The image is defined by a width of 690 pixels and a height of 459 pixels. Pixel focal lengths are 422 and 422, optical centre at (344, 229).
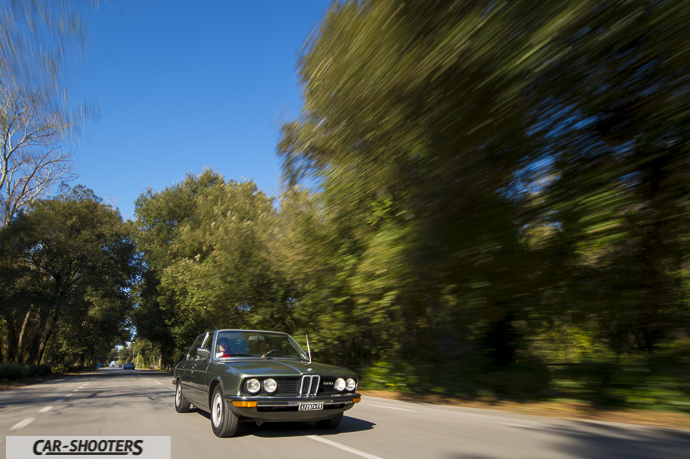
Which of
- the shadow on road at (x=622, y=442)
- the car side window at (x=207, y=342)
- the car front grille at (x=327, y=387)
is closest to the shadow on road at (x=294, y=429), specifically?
the car front grille at (x=327, y=387)

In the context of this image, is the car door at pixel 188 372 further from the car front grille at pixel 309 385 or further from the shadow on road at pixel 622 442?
the shadow on road at pixel 622 442

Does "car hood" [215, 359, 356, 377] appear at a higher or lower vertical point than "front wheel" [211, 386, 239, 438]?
higher

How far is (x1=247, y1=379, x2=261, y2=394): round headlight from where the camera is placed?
5.05 metres

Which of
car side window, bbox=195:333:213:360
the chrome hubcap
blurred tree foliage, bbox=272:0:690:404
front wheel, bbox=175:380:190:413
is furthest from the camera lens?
front wheel, bbox=175:380:190:413

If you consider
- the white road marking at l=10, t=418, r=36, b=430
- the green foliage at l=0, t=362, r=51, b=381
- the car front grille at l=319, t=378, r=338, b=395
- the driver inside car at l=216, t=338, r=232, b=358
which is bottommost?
the green foliage at l=0, t=362, r=51, b=381

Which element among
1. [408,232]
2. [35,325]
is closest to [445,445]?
[408,232]

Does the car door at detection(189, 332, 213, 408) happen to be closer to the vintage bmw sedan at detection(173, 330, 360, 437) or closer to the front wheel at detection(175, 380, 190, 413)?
the vintage bmw sedan at detection(173, 330, 360, 437)

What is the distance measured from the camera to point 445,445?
5043 mm

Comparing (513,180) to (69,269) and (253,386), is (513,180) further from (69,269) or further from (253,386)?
(69,269)

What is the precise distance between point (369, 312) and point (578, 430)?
21.3 feet

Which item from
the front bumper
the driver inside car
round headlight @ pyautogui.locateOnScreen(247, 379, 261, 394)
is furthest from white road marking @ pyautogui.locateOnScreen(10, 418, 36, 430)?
round headlight @ pyautogui.locateOnScreen(247, 379, 261, 394)

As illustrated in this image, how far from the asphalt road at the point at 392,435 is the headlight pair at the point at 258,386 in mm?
614

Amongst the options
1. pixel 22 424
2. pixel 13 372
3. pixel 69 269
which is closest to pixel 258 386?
pixel 22 424

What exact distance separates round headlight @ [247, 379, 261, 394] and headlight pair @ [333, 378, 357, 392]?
106 centimetres
